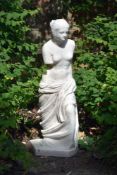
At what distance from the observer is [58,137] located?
6.56m

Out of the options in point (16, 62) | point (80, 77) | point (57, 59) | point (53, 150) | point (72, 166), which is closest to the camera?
point (72, 166)

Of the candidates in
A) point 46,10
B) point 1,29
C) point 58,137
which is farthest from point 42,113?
point 46,10

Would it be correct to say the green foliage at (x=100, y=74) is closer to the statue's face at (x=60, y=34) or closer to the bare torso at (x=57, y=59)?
the bare torso at (x=57, y=59)

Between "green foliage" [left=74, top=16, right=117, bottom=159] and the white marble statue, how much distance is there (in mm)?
369

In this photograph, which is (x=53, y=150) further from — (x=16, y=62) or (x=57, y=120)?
(x=16, y=62)

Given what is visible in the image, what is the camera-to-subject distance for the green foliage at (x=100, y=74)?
625 cm

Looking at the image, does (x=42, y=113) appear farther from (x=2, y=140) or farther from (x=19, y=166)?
(x=2, y=140)

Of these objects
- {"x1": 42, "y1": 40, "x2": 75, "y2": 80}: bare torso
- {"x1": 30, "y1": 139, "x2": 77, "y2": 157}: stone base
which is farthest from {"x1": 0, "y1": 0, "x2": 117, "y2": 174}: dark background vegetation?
{"x1": 42, "y1": 40, "x2": 75, "y2": 80}: bare torso

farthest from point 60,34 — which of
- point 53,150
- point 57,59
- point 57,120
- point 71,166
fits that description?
point 71,166

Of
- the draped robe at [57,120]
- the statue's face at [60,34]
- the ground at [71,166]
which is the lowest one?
the ground at [71,166]

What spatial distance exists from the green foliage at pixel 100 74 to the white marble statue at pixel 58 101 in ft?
1.21

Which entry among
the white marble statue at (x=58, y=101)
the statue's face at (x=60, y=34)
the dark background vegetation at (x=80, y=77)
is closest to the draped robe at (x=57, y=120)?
the white marble statue at (x=58, y=101)

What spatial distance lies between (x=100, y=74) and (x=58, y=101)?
115 centimetres

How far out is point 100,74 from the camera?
24.7 feet
